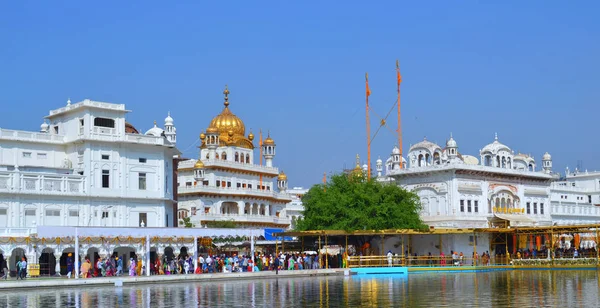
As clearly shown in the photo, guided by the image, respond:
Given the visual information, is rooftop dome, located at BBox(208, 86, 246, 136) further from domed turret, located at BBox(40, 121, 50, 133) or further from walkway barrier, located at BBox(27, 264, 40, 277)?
walkway barrier, located at BBox(27, 264, 40, 277)

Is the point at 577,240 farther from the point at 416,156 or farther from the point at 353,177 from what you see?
the point at 353,177

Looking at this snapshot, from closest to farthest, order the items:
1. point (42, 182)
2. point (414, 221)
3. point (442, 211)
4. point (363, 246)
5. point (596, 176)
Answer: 1. point (42, 182)
2. point (363, 246)
3. point (414, 221)
4. point (442, 211)
5. point (596, 176)

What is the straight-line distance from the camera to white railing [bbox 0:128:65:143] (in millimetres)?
54312

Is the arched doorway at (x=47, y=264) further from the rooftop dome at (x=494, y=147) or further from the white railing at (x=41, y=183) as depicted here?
the rooftop dome at (x=494, y=147)

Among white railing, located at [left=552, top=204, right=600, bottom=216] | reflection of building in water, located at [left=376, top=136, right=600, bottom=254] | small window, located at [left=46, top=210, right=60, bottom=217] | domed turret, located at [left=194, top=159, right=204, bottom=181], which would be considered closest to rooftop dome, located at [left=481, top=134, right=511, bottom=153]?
reflection of building in water, located at [left=376, top=136, right=600, bottom=254]

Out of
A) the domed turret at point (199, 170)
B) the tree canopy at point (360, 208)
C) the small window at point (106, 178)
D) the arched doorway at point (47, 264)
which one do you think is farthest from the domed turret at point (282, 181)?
the arched doorway at point (47, 264)

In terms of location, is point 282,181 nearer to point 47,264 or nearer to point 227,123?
point 227,123

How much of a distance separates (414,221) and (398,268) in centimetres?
1239

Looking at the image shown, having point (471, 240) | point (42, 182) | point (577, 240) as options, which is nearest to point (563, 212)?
point (577, 240)

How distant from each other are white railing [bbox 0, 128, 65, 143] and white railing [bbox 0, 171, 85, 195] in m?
4.26

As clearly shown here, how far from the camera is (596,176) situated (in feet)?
350

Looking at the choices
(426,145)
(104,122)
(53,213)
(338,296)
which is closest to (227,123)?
(426,145)

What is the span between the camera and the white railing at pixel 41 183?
50375 mm

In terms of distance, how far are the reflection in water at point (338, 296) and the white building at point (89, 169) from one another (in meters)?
19.0
